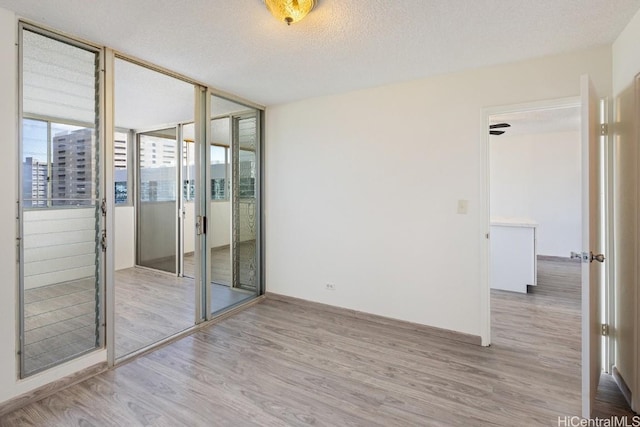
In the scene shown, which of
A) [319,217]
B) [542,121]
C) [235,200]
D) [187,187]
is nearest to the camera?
[319,217]

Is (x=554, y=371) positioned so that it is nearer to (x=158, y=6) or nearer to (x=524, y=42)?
(x=524, y=42)

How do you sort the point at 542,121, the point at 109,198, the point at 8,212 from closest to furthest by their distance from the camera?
the point at 8,212 < the point at 109,198 < the point at 542,121

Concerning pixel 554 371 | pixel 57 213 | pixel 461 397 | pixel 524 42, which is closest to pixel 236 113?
pixel 57 213

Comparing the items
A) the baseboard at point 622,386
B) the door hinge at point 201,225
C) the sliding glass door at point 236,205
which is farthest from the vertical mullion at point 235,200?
the baseboard at point 622,386

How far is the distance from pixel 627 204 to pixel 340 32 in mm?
2266

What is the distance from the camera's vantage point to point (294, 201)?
→ 3928 millimetres

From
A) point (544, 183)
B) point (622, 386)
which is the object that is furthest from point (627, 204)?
point (544, 183)

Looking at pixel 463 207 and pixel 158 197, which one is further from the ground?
pixel 158 197

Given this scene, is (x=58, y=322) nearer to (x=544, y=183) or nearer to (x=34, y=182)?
(x=34, y=182)

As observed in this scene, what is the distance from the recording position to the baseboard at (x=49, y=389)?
1.94m

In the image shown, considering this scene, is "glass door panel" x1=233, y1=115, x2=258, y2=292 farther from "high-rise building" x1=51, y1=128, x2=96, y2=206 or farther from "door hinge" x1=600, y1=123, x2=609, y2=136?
"door hinge" x1=600, y1=123, x2=609, y2=136

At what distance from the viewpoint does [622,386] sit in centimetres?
212

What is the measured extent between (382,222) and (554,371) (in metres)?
1.87

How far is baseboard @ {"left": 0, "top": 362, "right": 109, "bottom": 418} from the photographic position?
194 centimetres
